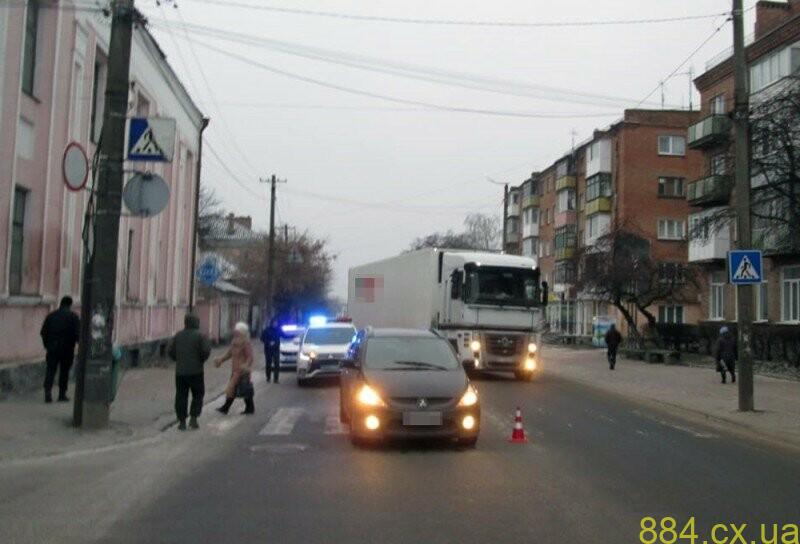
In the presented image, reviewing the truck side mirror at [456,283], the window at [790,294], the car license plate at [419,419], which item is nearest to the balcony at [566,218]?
the window at [790,294]

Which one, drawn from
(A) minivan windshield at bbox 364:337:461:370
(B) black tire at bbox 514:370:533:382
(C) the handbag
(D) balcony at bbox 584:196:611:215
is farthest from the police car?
(D) balcony at bbox 584:196:611:215

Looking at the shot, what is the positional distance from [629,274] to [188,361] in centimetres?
2801

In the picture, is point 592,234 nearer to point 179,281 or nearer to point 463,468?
point 179,281

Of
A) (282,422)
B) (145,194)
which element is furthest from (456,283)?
(145,194)

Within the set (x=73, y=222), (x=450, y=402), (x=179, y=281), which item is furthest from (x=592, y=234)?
(x=450, y=402)

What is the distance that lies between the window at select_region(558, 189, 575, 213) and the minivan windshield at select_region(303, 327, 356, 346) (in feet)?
152

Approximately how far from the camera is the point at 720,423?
613 inches

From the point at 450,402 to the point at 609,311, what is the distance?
156ft

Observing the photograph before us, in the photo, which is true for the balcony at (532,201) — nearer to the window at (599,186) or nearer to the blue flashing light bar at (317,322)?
the window at (599,186)

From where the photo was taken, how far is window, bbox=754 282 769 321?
117 ft

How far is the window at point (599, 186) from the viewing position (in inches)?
2292

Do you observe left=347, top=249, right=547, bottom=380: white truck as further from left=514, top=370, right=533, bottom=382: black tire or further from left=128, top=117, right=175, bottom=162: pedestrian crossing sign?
left=128, top=117, right=175, bottom=162: pedestrian crossing sign

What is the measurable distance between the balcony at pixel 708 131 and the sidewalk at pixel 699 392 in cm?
1147

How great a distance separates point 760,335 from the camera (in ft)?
107
